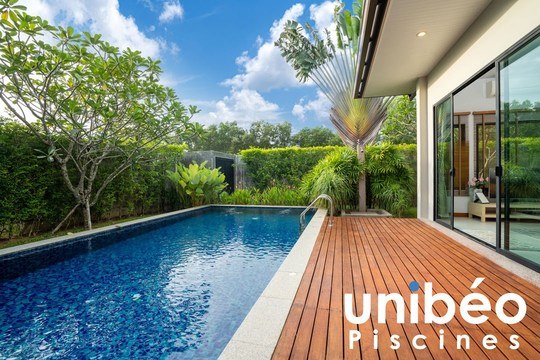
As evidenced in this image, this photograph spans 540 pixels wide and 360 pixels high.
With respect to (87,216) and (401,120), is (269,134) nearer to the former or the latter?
(401,120)

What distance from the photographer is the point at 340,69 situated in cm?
977

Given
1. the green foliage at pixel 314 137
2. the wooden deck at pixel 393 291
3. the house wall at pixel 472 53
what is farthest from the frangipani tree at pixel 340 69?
Answer: the green foliage at pixel 314 137

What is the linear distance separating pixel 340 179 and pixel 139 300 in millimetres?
6122

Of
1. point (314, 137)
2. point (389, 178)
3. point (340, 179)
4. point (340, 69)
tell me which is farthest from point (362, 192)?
point (314, 137)

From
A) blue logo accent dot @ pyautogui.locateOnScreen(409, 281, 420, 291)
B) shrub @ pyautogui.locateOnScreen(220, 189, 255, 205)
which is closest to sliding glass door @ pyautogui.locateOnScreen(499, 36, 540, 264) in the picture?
blue logo accent dot @ pyautogui.locateOnScreen(409, 281, 420, 291)

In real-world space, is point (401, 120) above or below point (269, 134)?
below

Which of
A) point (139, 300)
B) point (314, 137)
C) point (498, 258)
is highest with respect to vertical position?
point (314, 137)

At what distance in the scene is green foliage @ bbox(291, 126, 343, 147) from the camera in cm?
3712

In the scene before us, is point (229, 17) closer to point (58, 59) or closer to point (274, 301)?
point (58, 59)

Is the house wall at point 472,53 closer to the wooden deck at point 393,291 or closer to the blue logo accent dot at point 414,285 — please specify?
the wooden deck at point 393,291

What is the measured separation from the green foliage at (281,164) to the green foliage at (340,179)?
257 centimetres

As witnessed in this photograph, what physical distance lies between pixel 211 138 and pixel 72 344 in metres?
42.3

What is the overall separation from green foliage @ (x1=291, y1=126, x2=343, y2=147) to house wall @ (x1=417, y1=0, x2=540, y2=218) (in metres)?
29.3

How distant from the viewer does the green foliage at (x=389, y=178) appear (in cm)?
823
